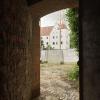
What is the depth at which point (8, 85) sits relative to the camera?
10.5 feet

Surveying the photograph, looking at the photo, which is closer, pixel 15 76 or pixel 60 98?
pixel 15 76

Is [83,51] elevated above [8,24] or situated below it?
below

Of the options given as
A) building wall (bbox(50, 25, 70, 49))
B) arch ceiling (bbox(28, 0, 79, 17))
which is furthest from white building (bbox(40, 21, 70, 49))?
arch ceiling (bbox(28, 0, 79, 17))

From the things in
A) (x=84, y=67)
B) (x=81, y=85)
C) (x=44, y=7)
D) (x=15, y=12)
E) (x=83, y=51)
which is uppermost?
(x=44, y=7)

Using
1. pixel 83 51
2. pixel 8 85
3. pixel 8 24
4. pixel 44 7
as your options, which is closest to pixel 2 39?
pixel 8 24

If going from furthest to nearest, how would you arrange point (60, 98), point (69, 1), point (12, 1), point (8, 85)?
point (60, 98) → point (69, 1) → point (12, 1) → point (8, 85)

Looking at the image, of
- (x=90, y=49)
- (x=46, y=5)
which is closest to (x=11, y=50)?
(x=90, y=49)

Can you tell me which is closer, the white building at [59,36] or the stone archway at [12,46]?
the stone archway at [12,46]

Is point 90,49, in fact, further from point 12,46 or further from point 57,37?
point 57,37

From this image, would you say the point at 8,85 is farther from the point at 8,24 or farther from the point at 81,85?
the point at 81,85

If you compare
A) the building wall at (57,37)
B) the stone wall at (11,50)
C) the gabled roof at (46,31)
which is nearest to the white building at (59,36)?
the building wall at (57,37)

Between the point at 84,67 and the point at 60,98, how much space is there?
8.28ft

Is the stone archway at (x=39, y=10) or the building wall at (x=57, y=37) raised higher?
the building wall at (x=57, y=37)

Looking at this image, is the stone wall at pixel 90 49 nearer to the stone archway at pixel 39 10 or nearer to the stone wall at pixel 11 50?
the stone wall at pixel 11 50
